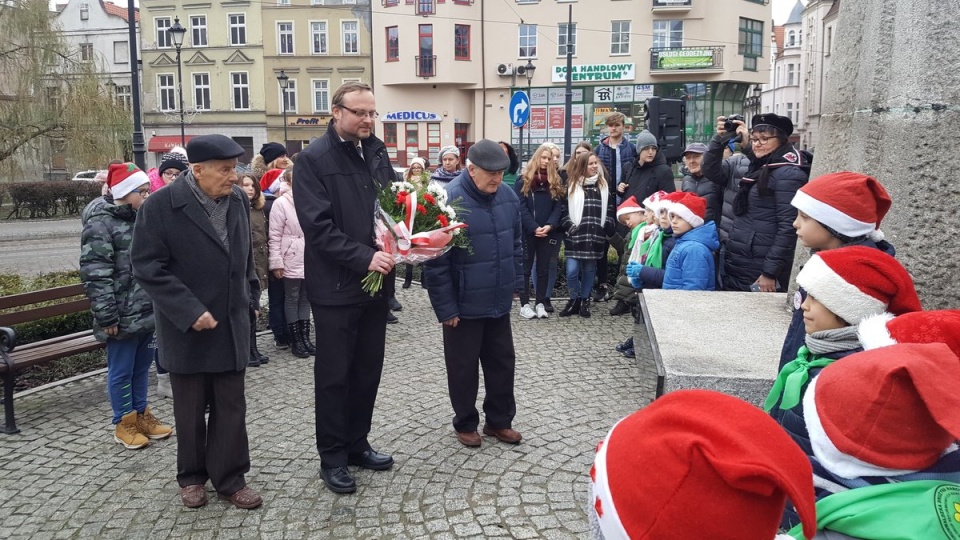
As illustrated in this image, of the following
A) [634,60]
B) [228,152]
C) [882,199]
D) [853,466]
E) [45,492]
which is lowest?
[45,492]

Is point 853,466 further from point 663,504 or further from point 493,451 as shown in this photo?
point 493,451

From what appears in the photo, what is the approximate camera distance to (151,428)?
5.39m

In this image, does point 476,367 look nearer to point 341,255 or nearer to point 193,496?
point 341,255

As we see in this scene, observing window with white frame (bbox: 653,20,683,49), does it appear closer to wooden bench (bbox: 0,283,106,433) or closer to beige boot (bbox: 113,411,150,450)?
wooden bench (bbox: 0,283,106,433)

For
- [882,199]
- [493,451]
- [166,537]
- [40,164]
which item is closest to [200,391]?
[166,537]

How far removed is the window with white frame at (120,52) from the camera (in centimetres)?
5203

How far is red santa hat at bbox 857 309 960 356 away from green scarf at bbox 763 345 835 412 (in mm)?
214

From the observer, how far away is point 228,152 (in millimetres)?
4223

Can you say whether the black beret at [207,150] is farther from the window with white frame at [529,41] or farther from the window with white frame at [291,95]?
the window with white frame at [291,95]

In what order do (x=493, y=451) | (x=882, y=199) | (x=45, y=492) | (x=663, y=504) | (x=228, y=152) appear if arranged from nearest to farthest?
(x=663, y=504) < (x=882, y=199) < (x=228, y=152) < (x=45, y=492) < (x=493, y=451)

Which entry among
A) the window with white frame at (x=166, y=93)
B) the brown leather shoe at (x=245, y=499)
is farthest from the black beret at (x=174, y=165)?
the window with white frame at (x=166, y=93)

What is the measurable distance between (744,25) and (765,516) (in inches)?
1808

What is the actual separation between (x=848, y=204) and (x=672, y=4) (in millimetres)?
41420

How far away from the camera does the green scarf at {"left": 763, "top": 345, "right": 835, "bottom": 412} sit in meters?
2.62
